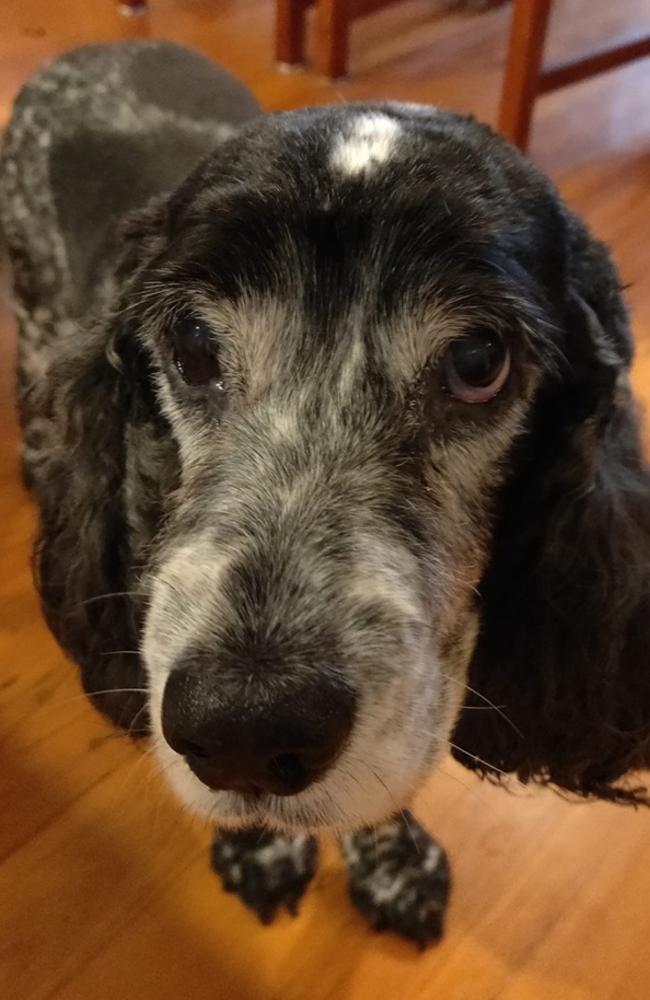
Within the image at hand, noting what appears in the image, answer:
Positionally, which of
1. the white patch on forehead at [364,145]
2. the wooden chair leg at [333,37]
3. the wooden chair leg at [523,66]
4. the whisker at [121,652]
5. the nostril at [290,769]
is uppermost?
the wooden chair leg at [333,37]

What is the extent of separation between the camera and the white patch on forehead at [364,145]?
116 cm

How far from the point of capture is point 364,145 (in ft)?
3.90

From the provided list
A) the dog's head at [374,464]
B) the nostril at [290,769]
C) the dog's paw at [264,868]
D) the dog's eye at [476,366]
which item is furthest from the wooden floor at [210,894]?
the dog's eye at [476,366]

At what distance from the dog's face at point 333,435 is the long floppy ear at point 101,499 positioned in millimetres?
90

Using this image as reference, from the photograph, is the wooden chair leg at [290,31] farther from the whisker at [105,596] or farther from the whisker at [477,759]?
the whisker at [477,759]

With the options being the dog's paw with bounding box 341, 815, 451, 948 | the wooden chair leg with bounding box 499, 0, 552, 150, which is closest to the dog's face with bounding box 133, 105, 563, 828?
the dog's paw with bounding box 341, 815, 451, 948

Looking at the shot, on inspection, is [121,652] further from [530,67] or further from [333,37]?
[333,37]

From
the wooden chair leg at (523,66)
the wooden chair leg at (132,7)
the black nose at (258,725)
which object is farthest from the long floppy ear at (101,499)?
the wooden chair leg at (132,7)

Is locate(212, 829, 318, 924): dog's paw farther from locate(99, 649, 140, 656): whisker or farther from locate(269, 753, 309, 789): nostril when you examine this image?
locate(269, 753, 309, 789): nostril

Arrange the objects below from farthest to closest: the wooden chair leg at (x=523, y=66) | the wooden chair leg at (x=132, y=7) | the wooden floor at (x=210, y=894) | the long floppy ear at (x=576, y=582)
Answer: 1. the wooden chair leg at (x=132, y=7)
2. the wooden chair leg at (x=523, y=66)
3. the wooden floor at (x=210, y=894)
4. the long floppy ear at (x=576, y=582)

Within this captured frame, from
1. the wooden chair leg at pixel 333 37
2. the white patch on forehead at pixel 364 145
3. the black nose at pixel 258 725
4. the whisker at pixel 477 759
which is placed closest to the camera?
the black nose at pixel 258 725

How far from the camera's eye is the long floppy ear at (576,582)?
1.28 meters

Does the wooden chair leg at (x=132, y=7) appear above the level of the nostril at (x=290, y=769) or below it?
above

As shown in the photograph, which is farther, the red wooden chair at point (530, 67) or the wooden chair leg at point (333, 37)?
the wooden chair leg at point (333, 37)
